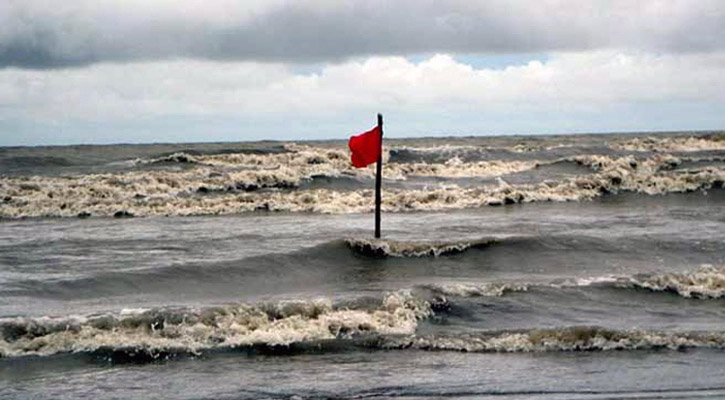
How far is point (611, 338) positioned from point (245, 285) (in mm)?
6673

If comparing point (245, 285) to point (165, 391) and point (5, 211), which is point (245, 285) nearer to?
point (165, 391)

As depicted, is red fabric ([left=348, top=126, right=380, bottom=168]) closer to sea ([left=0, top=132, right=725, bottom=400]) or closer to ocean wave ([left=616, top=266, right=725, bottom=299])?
sea ([left=0, top=132, right=725, bottom=400])

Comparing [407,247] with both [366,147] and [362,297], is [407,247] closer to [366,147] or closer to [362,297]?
[366,147]

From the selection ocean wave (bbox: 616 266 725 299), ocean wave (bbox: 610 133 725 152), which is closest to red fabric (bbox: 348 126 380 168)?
ocean wave (bbox: 616 266 725 299)

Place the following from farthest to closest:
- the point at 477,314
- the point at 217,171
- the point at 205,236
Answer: the point at 217,171, the point at 205,236, the point at 477,314

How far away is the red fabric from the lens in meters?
17.0

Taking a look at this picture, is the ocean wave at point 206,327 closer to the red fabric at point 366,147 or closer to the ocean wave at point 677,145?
the red fabric at point 366,147

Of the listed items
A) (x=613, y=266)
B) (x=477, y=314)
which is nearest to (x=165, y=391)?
(x=477, y=314)

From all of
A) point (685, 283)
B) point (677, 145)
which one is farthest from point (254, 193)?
point (677, 145)

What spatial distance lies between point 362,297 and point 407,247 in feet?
15.7

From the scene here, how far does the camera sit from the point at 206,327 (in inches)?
452

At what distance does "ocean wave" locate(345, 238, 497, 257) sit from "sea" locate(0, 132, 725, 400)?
55 mm

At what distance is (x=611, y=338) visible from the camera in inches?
430

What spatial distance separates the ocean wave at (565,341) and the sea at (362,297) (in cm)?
3
